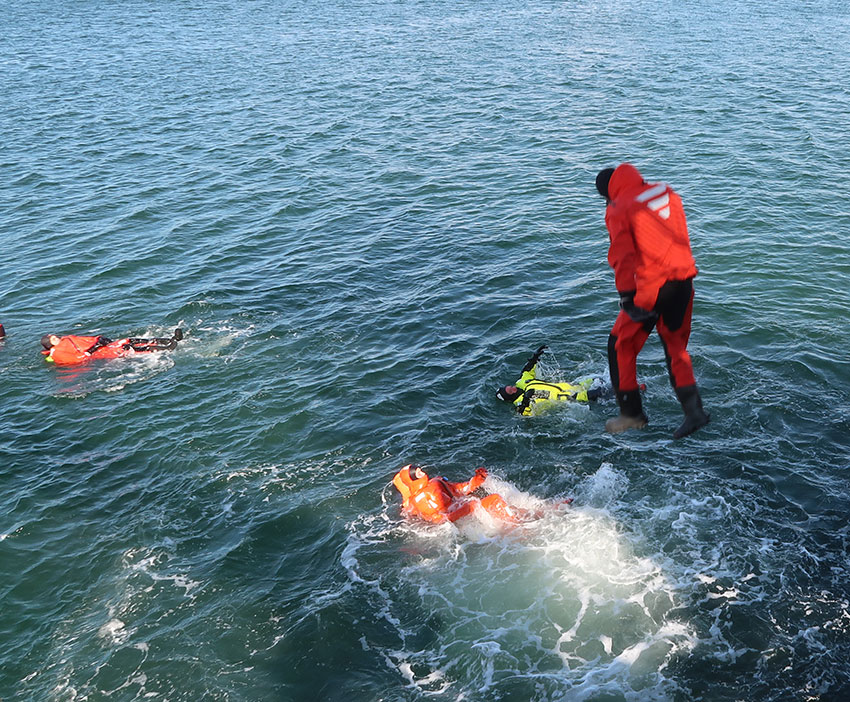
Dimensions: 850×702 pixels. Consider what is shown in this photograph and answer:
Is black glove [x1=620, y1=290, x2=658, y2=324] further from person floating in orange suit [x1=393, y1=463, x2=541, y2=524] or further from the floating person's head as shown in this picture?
the floating person's head

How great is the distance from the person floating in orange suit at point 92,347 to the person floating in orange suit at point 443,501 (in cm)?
802

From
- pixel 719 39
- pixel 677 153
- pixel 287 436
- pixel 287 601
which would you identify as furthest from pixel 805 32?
pixel 287 601

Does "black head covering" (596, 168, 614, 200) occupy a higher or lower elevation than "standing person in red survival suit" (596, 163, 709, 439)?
higher

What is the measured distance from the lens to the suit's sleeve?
7988mm

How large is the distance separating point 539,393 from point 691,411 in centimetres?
682

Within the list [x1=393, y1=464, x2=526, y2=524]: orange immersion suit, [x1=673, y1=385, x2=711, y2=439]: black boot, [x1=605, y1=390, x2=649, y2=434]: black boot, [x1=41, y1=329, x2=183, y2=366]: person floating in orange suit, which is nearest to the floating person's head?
[x1=41, y1=329, x2=183, y2=366]: person floating in orange suit

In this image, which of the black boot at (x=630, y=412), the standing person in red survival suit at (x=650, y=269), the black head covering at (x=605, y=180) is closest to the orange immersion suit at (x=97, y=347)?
the black boot at (x=630, y=412)

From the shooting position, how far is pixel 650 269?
8055 millimetres

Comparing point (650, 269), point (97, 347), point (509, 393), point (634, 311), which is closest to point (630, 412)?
point (634, 311)

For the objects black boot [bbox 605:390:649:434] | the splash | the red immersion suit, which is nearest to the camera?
the red immersion suit

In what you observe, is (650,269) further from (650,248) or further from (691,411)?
(691,411)

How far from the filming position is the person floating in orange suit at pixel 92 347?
1848cm

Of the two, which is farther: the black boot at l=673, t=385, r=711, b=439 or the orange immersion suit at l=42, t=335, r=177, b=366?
the orange immersion suit at l=42, t=335, r=177, b=366

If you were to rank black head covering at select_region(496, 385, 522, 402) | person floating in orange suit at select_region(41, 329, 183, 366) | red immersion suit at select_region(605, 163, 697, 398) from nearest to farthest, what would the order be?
red immersion suit at select_region(605, 163, 697, 398) < black head covering at select_region(496, 385, 522, 402) < person floating in orange suit at select_region(41, 329, 183, 366)
